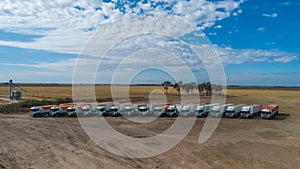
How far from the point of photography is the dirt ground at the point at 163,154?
68.7ft

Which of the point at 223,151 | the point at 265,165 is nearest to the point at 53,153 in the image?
the point at 223,151

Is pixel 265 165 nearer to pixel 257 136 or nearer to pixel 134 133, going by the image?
pixel 257 136

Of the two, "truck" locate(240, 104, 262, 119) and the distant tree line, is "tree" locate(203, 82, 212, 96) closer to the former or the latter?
the distant tree line

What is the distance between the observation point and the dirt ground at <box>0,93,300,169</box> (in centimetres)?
2094

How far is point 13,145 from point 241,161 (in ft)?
65.9

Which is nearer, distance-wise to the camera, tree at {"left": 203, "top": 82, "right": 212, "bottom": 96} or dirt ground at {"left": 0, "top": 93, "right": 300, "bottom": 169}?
dirt ground at {"left": 0, "top": 93, "right": 300, "bottom": 169}

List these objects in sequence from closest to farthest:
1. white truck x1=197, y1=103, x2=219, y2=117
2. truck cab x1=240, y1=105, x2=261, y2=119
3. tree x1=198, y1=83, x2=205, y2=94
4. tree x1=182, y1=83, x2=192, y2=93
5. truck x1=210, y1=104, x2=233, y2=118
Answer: truck cab x1=240, y1=105, x2=261, y2=119 → truck x1=210, y1=104, x2=233, y2=118 → white truck x1=197, y1=103, x2=219, y2=117 → tree x1=198, y1=83, x2=205, y2=94 → tree x1=182, y1=83, x2=192, y2=93

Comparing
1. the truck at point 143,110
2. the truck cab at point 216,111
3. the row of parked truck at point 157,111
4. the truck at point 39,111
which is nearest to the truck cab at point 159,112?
the row of parked truck at point 157,111

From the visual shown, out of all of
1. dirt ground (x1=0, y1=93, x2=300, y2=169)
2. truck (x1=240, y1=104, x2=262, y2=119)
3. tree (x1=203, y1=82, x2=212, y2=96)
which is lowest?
dirt ground (x1=0, y1=93, x2=300, y2=169)

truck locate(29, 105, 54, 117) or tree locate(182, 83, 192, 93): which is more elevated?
tree locate(182, 83, 192, 93)

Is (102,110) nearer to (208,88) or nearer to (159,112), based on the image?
(159,112)

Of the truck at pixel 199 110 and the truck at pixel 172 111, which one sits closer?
the truck at pixel 199 110

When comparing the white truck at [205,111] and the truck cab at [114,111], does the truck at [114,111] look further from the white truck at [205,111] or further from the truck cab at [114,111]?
the white truck at [205,111]

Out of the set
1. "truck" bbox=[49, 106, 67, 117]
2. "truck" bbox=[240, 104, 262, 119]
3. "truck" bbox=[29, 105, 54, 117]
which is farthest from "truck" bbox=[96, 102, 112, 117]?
"truck" bbox=[240, 104, 262, 119]
